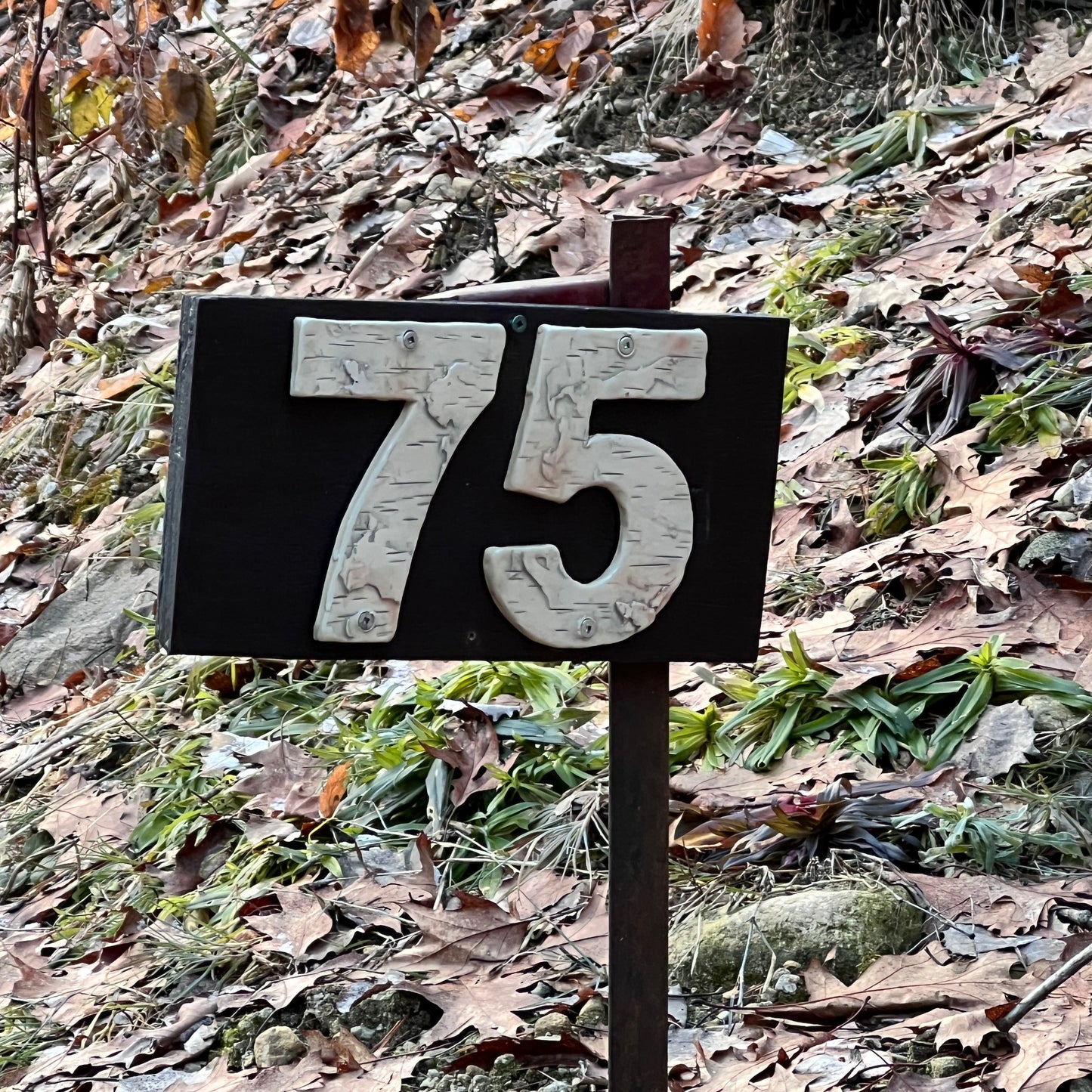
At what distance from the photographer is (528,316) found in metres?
1.59

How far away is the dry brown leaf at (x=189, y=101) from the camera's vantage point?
270cm

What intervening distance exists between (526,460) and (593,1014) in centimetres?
102

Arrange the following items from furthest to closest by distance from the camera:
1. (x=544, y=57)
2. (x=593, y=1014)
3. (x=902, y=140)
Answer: (x=544, y=57), (x=902, y=140), (x=593, y=1014)

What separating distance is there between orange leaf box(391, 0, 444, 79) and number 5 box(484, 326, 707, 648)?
32.8 inches

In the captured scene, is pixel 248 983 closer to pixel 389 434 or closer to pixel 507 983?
pixel 507 983

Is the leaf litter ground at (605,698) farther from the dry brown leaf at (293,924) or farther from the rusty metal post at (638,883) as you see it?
the rusty metal post at (638,883)

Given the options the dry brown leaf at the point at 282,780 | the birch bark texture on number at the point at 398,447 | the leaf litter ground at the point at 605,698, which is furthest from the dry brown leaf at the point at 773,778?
the birch bark texture on number at the point at 398,447

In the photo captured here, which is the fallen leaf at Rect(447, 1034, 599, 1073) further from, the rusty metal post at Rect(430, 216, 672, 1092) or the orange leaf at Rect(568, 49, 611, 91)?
the orange leaf at Rect(568, 49, 611, 91)

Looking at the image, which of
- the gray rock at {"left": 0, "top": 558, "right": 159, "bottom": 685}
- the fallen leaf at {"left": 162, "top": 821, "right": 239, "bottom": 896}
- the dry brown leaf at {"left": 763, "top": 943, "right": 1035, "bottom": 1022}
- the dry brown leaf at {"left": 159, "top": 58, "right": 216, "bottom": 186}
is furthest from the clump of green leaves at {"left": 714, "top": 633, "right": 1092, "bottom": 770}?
the gray rock at {"left": 0, "top": 558, "right": 159, "bottom": 685}

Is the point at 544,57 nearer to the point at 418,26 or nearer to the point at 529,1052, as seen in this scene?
the point at 418,26

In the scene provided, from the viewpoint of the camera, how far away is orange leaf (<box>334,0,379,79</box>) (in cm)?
223

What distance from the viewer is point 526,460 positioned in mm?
1598

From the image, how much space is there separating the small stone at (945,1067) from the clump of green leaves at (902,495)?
5.09ft

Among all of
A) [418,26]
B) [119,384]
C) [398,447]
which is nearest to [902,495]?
[418,26]
